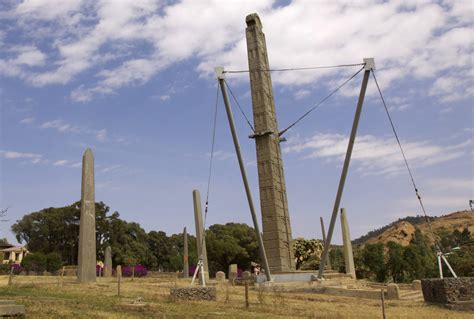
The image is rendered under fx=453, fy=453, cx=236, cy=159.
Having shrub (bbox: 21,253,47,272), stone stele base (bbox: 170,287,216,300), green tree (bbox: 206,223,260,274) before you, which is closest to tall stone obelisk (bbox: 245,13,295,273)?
stone stele base (bbox: 170,287,216,300)

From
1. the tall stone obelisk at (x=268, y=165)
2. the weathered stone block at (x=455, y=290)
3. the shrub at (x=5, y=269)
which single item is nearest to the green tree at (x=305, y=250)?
the tall stone obelisk at (x=268, y=165)

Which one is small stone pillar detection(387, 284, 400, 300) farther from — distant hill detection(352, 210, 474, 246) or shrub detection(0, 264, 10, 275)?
distant hill detection(352, 210, 474, 246)

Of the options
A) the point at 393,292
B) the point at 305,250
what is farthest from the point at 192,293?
the point at 305,250

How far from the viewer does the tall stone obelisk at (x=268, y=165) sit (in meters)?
25.5

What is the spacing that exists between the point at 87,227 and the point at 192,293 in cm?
1185

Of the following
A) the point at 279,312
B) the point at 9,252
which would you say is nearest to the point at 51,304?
the point at 279,312

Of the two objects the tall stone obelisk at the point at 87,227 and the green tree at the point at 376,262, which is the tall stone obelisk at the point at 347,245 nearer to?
the green tree at the point at 376,262

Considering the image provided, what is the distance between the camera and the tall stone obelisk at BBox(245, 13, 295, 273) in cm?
2545

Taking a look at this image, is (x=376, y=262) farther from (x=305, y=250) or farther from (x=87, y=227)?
(x=87, y=227)

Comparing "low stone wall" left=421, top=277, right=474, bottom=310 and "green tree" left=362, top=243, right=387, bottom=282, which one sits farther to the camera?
"green tree" left=362, top=243, right=387, bottom=282

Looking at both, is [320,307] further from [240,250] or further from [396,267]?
[240,250]

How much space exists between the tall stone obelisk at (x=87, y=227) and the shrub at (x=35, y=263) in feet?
66.7

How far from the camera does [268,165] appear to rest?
26.0 metres

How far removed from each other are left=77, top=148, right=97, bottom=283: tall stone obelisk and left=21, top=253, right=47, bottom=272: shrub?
66.7ft
